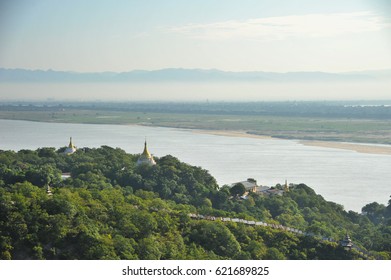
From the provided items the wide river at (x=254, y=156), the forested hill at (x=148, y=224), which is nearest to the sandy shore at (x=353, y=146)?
the wide river at (x=254, y=156)

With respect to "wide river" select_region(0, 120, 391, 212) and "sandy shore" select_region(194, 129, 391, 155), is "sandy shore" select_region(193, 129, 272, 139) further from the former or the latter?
"wide river" select_region(0, 120, 391, 212)

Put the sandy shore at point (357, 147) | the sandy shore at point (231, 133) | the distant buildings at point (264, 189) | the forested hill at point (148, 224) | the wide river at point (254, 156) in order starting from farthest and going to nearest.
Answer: the sandy shore at point (231, 133)
the sandy shore at point (357, 147)
the wide river at point (254, 156)
the distant buildings at point (264, 189)
the forested hill at point (148, 224)

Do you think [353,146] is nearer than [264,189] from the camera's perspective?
No

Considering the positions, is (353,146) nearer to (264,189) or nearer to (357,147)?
(357,147)

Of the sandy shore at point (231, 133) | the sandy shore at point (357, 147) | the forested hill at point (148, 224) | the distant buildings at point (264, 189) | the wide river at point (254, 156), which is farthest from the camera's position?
the sandy shore at point (231, 133)

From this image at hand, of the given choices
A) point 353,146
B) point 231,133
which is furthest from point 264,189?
point 231,133

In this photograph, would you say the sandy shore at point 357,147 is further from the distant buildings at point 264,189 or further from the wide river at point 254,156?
the distant buildings at point 264,189

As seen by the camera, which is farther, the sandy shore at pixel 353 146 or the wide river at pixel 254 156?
the sandy shore at pixel 353 146

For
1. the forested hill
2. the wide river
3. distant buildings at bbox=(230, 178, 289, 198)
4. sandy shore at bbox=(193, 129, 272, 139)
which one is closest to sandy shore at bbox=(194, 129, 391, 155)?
sandy shore at bbox=(193, 129, 272, 139)
